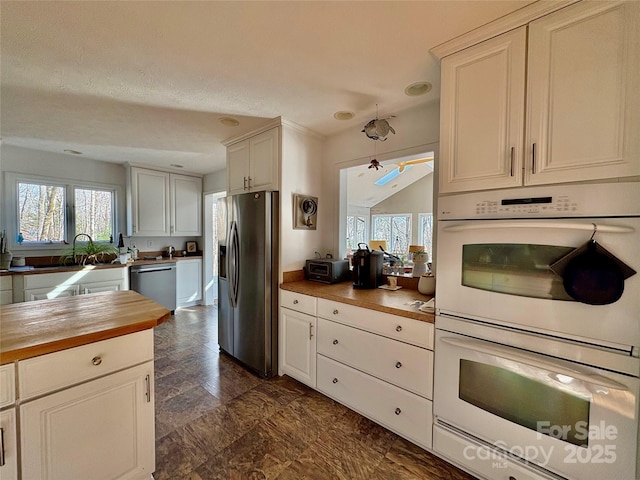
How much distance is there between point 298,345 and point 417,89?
2271mm

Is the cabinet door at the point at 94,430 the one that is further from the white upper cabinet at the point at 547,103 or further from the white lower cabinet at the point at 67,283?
the white lower cabinet at the point at 67,283

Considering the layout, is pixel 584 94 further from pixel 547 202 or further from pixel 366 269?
pixel 366 269

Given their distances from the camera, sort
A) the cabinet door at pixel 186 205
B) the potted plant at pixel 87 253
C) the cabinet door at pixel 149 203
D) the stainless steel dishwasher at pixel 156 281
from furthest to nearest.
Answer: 1. the cabinet door at pixel 186 205
2. the cabinet door at pixel 149 203
3. the stainless steel dishwasher at pixel 156 281
4. the potted plant at pixel 87 253

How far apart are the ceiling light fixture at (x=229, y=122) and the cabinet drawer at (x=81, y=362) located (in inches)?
76.3

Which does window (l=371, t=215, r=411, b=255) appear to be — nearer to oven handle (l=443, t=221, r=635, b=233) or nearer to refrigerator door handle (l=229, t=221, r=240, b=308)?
refrigerator door handle (l=229, t=221, r=240, b=308)

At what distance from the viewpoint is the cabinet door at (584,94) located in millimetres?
1072

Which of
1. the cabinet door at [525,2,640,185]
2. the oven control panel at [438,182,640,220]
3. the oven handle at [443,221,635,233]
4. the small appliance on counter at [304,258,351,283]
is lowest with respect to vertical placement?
the small appliance on counter at [304,258,351,283]

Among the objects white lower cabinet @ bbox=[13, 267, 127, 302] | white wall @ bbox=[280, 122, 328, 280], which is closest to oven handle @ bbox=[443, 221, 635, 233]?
white wall @ bbox=[280, 122, 328, 280]

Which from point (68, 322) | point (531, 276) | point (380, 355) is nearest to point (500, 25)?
point (531, 276)

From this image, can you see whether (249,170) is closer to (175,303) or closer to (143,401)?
(143,401)

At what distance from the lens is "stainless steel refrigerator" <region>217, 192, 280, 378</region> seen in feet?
8.15

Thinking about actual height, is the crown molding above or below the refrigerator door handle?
above

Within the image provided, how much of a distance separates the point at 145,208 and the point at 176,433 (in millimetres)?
3571

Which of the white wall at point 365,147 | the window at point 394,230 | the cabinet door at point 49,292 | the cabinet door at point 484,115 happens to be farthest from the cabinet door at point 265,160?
the window at point 394,230
